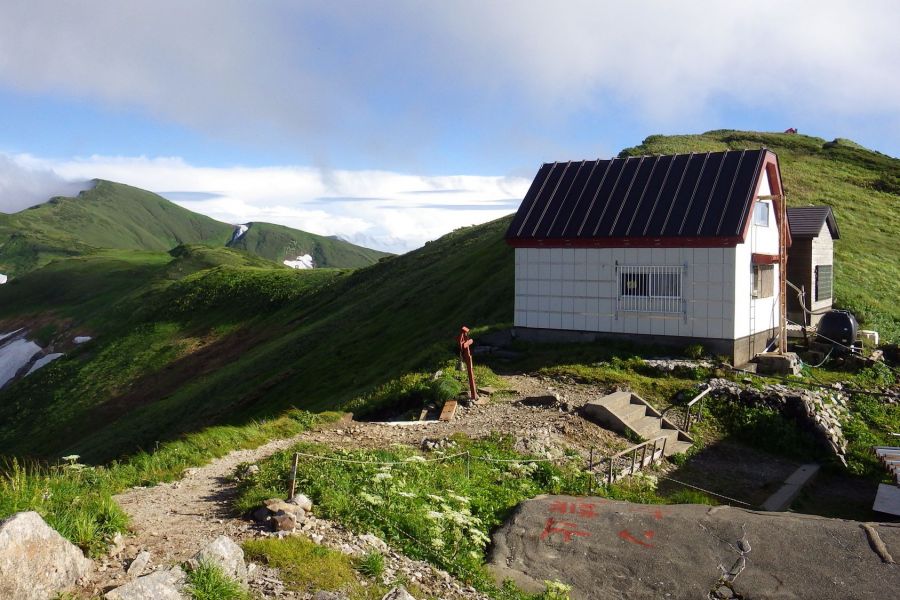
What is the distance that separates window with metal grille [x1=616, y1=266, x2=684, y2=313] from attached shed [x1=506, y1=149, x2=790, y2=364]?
1.3 inches

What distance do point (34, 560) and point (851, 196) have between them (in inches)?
2370

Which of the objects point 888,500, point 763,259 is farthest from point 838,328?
point 888,500

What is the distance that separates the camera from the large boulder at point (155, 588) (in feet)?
23.8

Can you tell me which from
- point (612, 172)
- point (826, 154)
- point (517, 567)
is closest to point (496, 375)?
point (612, 172)

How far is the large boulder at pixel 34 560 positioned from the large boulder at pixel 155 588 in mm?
637

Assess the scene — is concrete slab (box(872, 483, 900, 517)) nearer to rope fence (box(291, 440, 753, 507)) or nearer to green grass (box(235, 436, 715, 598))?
rope fence (box(291, 440, 753, 507))

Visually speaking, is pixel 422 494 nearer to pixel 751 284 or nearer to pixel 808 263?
pixel 751 284

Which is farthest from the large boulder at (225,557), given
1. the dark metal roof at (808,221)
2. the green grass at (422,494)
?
Result: the dark metal roof at (808,221)

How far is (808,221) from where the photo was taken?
31344mm

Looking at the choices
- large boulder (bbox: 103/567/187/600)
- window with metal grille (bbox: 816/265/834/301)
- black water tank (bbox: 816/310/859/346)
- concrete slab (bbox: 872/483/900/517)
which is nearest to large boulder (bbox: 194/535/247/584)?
large boulder (bbox: 103/567/187/600)

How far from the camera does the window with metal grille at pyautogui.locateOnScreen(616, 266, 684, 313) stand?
23688 mm

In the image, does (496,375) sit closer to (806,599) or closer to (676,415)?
(676,415)

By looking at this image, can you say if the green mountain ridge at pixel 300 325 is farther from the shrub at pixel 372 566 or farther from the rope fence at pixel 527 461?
the shrub at pixel 372 566

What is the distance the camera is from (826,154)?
7481 cm
